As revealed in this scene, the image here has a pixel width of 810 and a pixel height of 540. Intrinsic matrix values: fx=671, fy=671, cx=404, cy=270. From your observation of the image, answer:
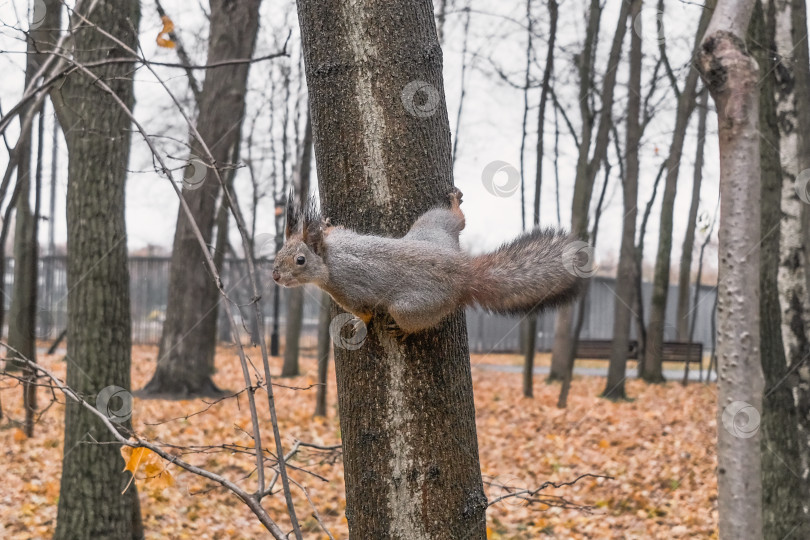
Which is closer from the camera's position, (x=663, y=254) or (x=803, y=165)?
(x=803, y=165)

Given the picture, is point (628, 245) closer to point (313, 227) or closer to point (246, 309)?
point (313, 227)

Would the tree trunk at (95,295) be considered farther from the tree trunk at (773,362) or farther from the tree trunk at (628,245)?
the tree trunk at (628,245)

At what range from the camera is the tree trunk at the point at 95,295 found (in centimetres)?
425

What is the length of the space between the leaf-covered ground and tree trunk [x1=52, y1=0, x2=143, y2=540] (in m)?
0.48

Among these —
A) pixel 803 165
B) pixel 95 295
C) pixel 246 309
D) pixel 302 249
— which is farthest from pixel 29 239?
pixel 246 309

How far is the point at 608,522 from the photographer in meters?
5.80

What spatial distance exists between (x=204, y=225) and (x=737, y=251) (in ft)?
28.4

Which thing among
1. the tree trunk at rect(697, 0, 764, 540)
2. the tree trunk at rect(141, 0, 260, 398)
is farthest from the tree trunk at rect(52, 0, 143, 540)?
the tree trunk at rect(141, 0, 260, 398)

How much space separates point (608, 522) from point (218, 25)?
337 inches

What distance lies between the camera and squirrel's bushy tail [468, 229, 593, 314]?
6.91 feet

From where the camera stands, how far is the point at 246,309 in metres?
22.4

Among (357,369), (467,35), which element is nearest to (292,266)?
(357,369)

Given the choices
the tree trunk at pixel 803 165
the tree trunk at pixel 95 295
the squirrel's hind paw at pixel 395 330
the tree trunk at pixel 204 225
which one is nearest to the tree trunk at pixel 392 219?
the squirrel's hind paw at pixel 395 330

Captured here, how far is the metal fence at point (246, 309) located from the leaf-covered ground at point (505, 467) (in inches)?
267
